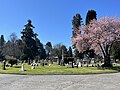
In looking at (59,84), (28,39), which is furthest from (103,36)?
(28,39)

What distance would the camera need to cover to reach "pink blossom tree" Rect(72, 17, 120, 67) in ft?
152

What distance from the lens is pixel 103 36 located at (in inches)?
1834

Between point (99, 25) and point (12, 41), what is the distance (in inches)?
2903

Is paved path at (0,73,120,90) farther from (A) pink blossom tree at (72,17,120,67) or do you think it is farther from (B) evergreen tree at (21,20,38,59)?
(B) evergreen tree at (21,20,38,59)

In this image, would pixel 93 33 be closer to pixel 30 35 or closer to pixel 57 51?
pixel 30 35

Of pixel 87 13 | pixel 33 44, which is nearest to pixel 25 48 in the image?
pixel 33 44

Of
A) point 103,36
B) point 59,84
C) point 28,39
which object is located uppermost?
point 28,39

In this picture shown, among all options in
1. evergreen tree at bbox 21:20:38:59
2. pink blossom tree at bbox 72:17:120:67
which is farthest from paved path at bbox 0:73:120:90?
evergreen tree at bbox 21:20:38:59

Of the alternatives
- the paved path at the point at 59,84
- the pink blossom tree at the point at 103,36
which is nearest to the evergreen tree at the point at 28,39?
the pink blossom tree at the point at 103,36

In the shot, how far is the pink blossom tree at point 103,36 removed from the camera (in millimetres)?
46375

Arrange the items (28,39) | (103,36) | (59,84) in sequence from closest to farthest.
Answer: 1. (59,84)
2. (103,36)
3. (28,39)

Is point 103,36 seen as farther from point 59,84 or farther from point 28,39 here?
point 28,39

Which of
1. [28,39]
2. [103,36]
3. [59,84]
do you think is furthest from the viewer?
[28,39]

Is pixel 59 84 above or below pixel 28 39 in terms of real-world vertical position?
below
